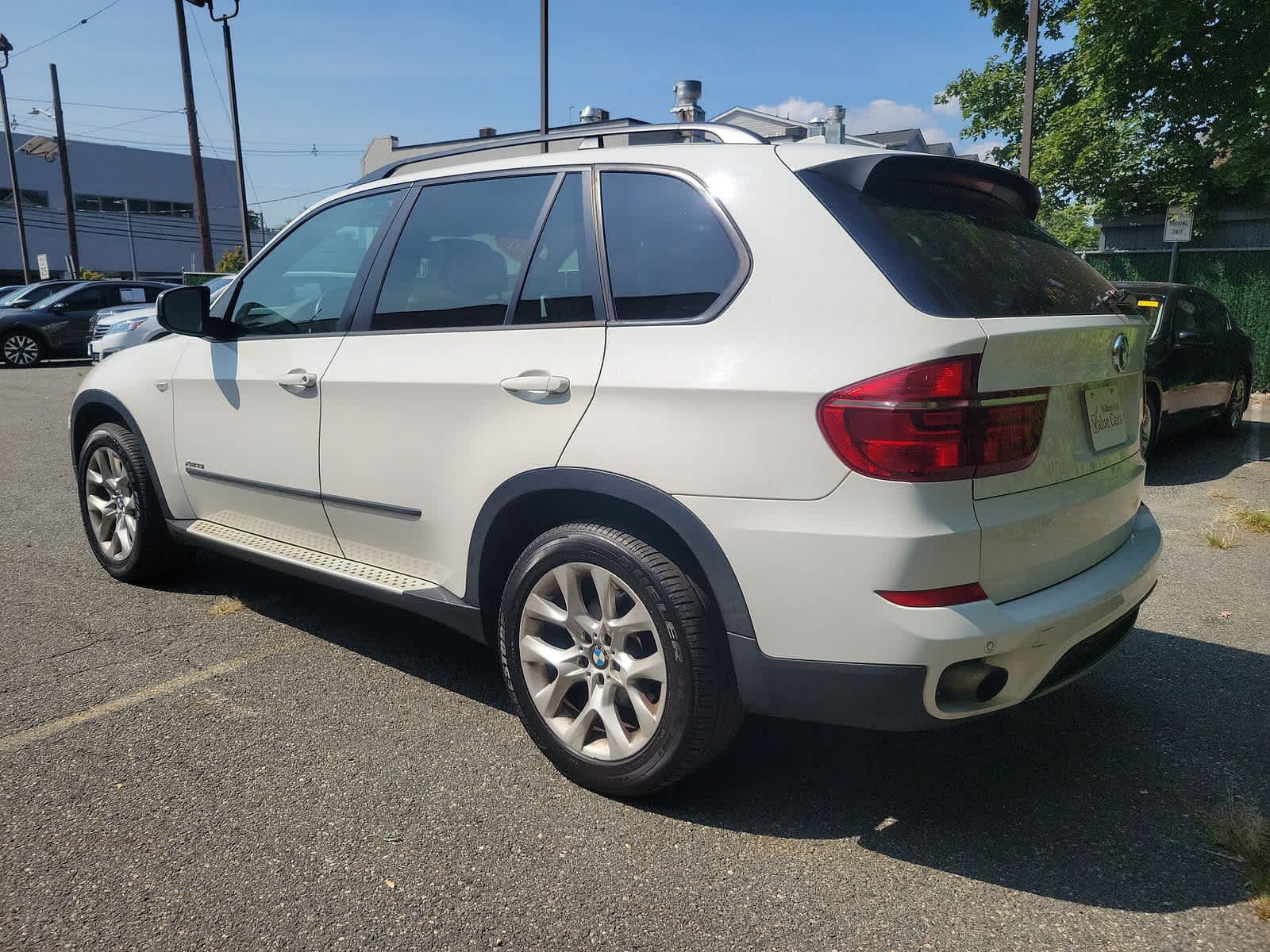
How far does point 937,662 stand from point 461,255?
200 cm

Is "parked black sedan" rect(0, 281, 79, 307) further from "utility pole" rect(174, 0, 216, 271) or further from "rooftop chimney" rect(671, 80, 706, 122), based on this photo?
"rooftop chimney" rect(671, 80, 706, 122)

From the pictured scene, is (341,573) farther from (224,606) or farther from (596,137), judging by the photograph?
(596,137)

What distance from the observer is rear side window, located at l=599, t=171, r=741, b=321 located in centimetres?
265

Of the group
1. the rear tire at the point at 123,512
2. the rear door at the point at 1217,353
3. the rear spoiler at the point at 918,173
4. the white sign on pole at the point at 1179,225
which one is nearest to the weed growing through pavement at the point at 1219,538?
the rear door at the point at 1217,353

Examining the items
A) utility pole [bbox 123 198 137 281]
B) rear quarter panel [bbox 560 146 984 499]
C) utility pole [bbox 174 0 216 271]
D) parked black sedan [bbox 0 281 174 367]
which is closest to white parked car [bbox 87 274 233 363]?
parked black sedan [bbox 0 281 174 367]

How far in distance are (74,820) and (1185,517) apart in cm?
634

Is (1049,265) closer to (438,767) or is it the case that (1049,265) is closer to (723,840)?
(723,840)

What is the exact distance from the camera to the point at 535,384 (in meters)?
2.85

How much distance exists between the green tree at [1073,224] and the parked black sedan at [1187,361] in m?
6.97

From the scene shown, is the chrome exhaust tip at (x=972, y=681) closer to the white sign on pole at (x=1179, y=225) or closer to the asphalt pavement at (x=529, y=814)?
the asphalt pavement at (x=529, y=814)

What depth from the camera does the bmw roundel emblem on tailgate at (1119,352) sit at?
9.21 feet

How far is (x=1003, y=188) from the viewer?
10.2ft

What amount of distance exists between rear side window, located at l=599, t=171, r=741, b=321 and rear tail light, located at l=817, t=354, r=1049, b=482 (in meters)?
0.52

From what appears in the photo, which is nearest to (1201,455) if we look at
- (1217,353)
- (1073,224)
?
(1217,353)
